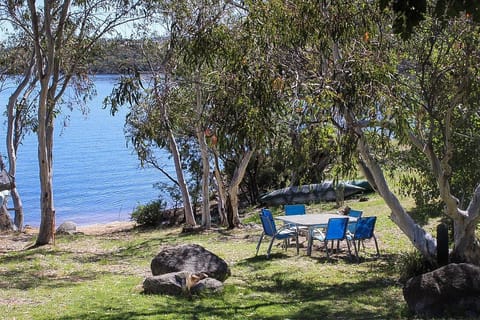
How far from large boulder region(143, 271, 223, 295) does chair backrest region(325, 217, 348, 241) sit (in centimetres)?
325

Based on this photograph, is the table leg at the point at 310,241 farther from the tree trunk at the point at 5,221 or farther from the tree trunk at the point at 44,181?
the tree trunk at the point at 5,221

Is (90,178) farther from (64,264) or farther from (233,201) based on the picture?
(64,264)

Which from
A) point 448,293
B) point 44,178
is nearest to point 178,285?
point 448,293

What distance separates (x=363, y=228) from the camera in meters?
13.1

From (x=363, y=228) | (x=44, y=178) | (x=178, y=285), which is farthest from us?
(x=44, y=178)

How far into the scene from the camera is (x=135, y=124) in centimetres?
2022

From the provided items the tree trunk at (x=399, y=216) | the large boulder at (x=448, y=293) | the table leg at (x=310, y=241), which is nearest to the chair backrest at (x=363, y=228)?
the table leg at (x=310, y=241)

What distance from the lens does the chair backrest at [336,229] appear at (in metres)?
12.9

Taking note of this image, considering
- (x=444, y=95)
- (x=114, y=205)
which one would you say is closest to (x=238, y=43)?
(x=444, y=95)

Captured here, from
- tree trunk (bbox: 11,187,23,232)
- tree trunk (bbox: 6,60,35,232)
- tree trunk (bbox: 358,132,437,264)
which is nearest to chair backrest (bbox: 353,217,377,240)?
tree trunk (bbox: 358,132,437,264)

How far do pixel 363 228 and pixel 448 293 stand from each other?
4.88m

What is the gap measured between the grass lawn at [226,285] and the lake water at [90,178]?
919 centimetres

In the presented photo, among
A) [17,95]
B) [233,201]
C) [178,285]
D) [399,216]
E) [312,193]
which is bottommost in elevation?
[312,193]

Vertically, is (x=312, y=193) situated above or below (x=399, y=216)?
below
